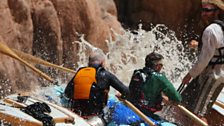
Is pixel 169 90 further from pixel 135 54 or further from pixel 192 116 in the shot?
pixel 135 54

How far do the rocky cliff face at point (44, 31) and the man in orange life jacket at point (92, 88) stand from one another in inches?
121

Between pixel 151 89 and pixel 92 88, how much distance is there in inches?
22.9

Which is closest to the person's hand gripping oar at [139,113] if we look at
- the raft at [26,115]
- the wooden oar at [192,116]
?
the wooden oar at [192,116]

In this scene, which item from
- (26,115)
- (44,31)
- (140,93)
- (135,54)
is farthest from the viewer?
(135,54)

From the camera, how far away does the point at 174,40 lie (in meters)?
12.5

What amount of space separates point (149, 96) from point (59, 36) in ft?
14.5

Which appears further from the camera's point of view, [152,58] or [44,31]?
[44,31]

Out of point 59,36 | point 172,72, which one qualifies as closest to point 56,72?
point 59,36

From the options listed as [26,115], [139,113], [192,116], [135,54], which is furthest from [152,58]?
[135,54]

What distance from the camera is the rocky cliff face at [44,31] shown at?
8.80m

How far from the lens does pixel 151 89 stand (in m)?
5.68

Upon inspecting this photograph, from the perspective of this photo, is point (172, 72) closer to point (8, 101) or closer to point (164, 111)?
point (164, 111)

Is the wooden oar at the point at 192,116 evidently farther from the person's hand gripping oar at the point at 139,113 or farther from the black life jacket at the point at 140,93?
the person's hand gripping oar at the point at 139,113

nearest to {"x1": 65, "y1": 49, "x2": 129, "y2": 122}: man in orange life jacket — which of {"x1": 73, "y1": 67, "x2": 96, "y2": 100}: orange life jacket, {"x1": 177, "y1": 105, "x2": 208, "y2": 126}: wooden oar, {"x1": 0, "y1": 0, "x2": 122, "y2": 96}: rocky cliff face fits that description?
{"x1": 73, "y1": 67, "x2": 96, "y2": 100}: orange life jacket
